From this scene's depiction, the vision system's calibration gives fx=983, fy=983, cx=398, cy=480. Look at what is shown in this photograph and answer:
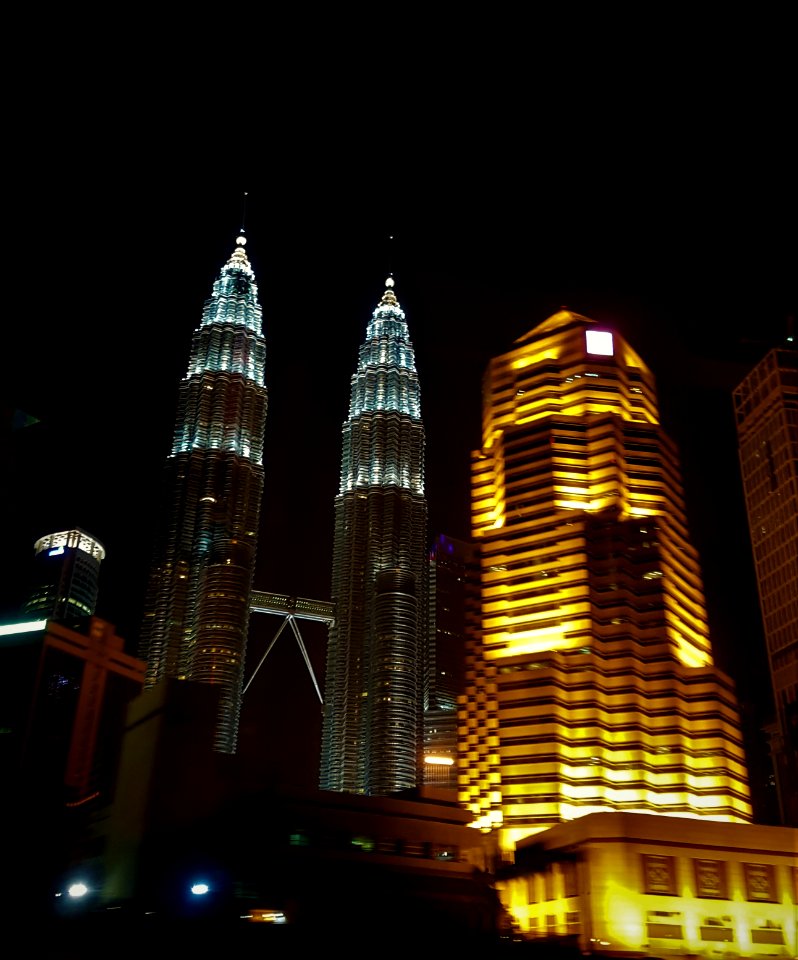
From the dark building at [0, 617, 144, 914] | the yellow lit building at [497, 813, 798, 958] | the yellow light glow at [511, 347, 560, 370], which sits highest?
the yellow light glow at [511, 347, 560, 370]

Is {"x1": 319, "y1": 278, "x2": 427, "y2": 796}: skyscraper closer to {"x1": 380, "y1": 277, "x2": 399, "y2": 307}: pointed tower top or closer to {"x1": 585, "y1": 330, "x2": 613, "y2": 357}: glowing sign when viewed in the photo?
{"x1": 380, "y1": 277, "x2": 399, "y2": 307}: pointed tower top

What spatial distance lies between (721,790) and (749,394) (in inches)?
2770

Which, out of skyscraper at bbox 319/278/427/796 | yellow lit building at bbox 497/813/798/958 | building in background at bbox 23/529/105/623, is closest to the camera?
yellow lit building at bbox 497/813/798/958

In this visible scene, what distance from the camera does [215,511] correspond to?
436 feet

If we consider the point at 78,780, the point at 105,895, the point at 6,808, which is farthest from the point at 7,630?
the point at 105,895

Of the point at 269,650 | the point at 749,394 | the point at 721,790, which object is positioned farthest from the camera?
the point at 749,394

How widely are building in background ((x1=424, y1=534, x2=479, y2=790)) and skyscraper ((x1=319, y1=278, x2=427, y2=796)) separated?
67.3ft

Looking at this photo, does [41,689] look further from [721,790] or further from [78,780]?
[721,790]

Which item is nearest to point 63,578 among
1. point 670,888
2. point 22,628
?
point 22,628

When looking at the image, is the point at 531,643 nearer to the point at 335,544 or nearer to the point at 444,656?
the point at 335,544

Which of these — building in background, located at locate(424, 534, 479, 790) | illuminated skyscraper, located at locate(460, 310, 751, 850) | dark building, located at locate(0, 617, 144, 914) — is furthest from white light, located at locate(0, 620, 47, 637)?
building in background, located at locate(424, 534, 479, 790)

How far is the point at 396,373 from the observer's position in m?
156

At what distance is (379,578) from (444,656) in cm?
3989

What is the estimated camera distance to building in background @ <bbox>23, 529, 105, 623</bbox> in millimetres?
172125
